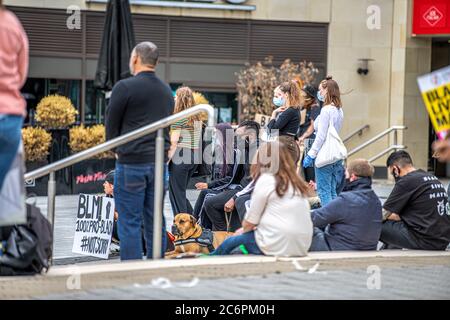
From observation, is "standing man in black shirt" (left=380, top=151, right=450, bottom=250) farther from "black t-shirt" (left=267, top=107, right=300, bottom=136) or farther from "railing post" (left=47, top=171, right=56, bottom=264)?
"railing post" (left=47, top=171, right=56, bottom=264)

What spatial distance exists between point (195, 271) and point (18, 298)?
4.41ft

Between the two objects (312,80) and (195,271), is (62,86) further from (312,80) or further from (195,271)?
(195,271)

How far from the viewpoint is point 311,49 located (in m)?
21.4

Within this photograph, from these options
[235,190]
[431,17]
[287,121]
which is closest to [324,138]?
[287,121]

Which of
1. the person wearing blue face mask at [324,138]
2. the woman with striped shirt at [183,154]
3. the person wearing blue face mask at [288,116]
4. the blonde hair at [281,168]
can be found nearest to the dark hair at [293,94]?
the person wearing blue face mask at [288,116]

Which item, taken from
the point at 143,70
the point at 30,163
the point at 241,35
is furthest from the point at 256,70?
the point at 143,70

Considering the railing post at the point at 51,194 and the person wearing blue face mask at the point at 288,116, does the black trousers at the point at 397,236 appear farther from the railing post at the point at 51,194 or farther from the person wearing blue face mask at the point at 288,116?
the railing post at the point at 51,194

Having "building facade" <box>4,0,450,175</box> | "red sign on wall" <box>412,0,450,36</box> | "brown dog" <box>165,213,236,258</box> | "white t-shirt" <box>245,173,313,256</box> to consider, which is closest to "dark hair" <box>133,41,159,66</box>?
"white t-shirt" <box>245,173,313,256</box>

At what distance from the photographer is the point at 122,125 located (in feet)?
24.6

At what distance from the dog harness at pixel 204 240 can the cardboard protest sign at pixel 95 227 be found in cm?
72

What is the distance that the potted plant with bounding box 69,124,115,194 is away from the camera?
15.8 m

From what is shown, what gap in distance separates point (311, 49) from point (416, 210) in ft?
44.3

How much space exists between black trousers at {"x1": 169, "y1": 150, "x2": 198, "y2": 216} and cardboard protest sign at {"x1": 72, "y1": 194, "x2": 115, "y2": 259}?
119 cm

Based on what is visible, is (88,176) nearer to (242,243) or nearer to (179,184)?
(179,184)
